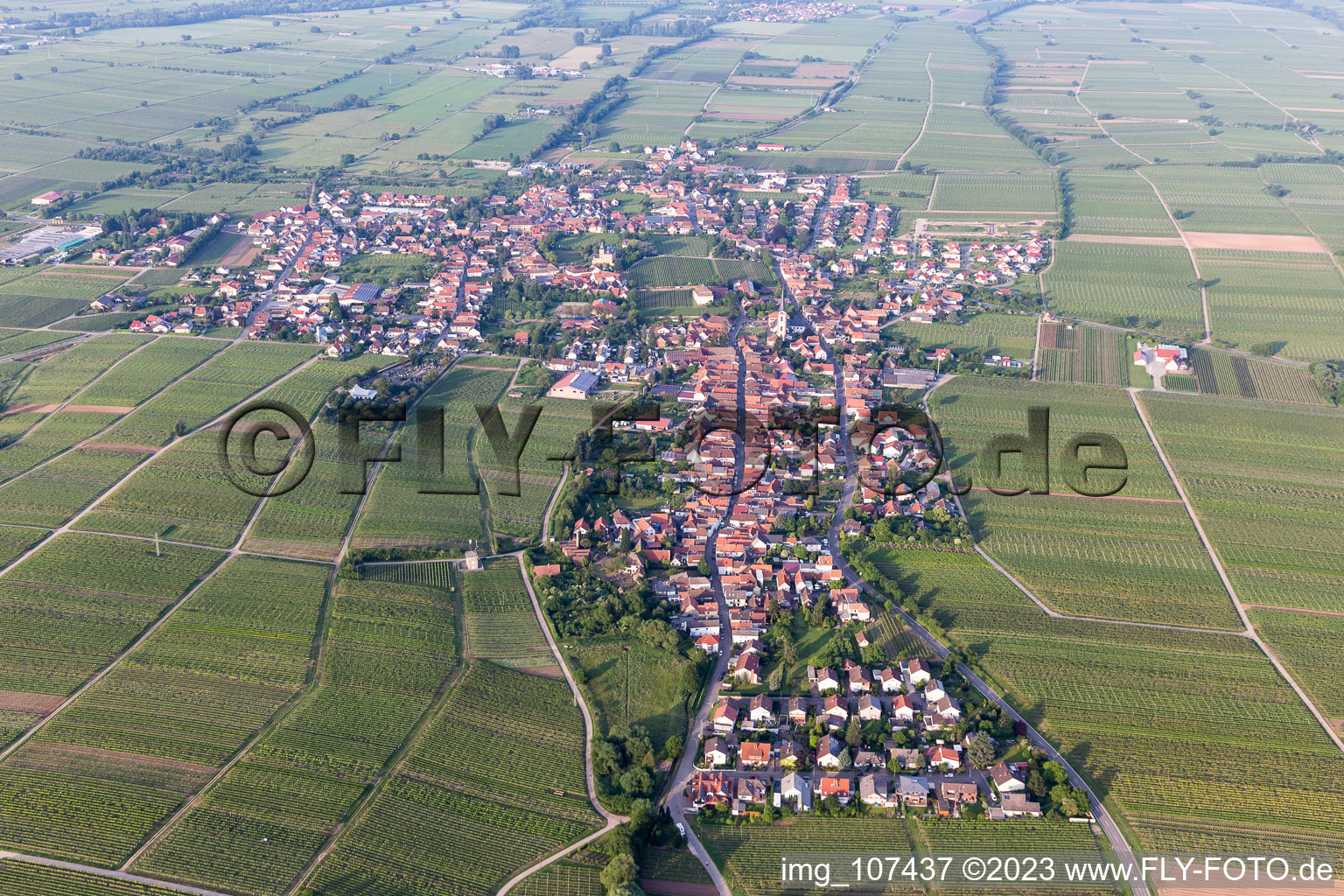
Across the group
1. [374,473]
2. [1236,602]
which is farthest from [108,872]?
[1236,602]

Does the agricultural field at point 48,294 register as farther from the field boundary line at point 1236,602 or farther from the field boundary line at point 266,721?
the field boundary line at point 1236,602

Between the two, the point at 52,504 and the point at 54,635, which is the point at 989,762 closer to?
the point at 54,635

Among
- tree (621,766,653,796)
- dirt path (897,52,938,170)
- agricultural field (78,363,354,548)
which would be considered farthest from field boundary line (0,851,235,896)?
dirt path (897,52,938,170)

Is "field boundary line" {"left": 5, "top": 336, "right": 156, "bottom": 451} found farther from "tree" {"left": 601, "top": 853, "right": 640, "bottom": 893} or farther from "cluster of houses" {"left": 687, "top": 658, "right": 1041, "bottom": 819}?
"cluster of houses" {"left": 687, "top": 658, "right": 1041, "bottom": 819}

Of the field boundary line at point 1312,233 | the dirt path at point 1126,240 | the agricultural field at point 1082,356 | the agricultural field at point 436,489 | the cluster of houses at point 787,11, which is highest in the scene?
the cluster of houses at point 787,11

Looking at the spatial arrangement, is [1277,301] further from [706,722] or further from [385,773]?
[385,773]

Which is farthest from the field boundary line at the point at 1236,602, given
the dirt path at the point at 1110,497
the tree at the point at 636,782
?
the tree at the point at 636,782
